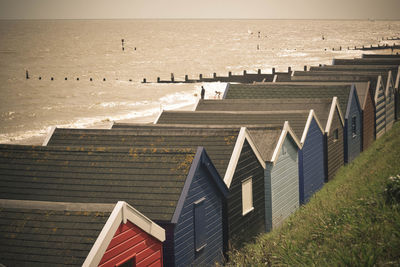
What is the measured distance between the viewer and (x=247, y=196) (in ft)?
57.7

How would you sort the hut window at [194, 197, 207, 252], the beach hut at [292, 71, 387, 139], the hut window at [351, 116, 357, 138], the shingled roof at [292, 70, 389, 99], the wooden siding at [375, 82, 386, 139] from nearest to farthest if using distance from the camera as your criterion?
the hut window at [194, 197, 207, 252], the hut window at [351, 116, 357, 138], the beach hut at [292, 71, 387, 139], the shingled roof at [292, 70, 389, 99], the wooden siding at [375, 82, 386, 139]

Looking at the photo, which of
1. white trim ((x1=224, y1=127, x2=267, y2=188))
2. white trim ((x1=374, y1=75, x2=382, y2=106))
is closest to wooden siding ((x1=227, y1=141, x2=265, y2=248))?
white trim ((x1=224, y1=127, x2=267, y2=188))

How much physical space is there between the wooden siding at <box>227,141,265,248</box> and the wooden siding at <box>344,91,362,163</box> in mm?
10972

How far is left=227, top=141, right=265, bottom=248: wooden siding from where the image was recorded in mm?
16328

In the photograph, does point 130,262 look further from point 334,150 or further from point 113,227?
point 334,150

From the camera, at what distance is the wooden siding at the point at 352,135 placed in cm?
2831

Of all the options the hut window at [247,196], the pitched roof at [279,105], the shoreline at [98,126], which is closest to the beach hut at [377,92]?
the pitched roof at [279,105]

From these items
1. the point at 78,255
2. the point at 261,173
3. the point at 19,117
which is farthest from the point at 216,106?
the point at 19,117

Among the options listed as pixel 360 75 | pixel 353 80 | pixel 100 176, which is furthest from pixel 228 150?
pixel 360 75

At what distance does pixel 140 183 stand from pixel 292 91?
17517 mm

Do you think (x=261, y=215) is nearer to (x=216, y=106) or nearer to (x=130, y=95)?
(x=216, y=106)

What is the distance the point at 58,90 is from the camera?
9950 cm

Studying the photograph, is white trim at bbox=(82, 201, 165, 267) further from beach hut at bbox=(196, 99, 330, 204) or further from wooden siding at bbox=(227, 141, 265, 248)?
beach hut at bbox=(196, 99, 330, 204)

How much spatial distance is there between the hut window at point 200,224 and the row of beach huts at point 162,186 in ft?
0.12
